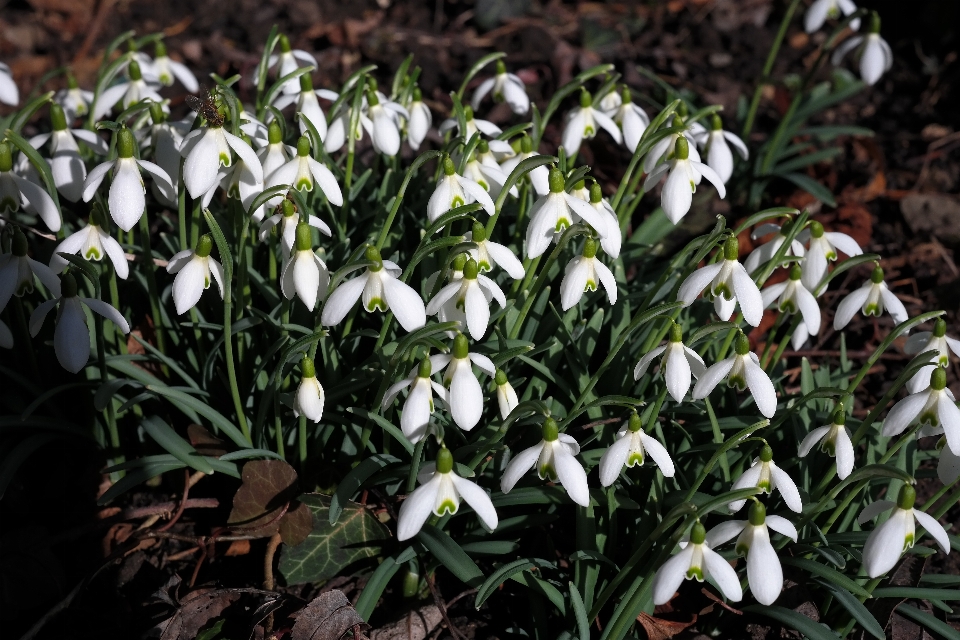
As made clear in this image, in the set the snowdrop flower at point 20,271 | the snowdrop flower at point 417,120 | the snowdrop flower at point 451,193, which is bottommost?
the snowdrop flower at point 20,271

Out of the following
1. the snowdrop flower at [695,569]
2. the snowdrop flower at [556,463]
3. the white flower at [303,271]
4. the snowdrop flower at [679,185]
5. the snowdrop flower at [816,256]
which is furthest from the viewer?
the snowdrop flower at [816,256]

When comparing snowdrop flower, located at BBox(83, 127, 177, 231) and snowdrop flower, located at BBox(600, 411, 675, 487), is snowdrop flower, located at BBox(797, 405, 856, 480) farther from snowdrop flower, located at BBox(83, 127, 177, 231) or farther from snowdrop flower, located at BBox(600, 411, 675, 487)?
snowdrop flower, located at BBox(83, 127, 177, 231)

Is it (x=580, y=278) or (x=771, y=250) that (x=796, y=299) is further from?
(x=580, y=278)

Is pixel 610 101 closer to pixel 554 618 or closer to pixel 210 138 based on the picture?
pixel 210 138

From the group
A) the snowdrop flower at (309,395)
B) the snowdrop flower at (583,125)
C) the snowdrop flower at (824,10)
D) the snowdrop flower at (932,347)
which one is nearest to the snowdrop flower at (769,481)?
the snowdrop flower at (932,347)

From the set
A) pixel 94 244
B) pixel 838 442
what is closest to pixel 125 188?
pixel 94 244

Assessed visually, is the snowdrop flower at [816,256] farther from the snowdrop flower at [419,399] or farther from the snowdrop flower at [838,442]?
the snowdrop flower at [419,399]
